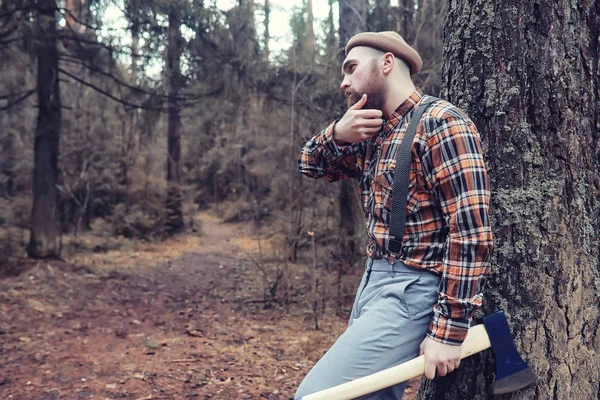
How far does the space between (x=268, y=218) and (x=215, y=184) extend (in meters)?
11.2

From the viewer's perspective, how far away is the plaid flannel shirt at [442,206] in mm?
1956

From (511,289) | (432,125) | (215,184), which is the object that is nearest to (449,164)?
(432,125)

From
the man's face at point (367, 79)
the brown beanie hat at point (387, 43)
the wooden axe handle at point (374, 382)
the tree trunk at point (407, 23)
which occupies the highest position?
the tree trunk at point (407, 23)

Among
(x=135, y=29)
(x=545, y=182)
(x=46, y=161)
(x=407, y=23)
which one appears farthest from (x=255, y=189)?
(x=545, y=182)

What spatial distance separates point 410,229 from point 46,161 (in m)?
9.62

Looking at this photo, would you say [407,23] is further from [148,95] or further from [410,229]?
[410,229]

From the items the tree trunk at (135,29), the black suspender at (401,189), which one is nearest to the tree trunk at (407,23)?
the tree trunk at (135,29)

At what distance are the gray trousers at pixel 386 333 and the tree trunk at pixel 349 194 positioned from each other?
Answer: 5648mm

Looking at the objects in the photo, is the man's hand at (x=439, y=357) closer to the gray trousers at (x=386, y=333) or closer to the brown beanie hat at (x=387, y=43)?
the gray trousers at (x=386, y=333)

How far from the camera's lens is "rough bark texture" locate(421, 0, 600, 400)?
2297mm

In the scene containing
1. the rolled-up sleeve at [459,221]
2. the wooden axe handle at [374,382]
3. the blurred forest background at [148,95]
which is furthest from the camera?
the blurred forest background at [148,95]

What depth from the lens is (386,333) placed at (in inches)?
82.4

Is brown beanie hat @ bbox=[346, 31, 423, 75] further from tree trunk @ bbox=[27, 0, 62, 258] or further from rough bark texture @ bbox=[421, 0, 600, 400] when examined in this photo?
tree trunk @ bbox=[27, 0, 62, 258]

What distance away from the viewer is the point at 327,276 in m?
8.23
